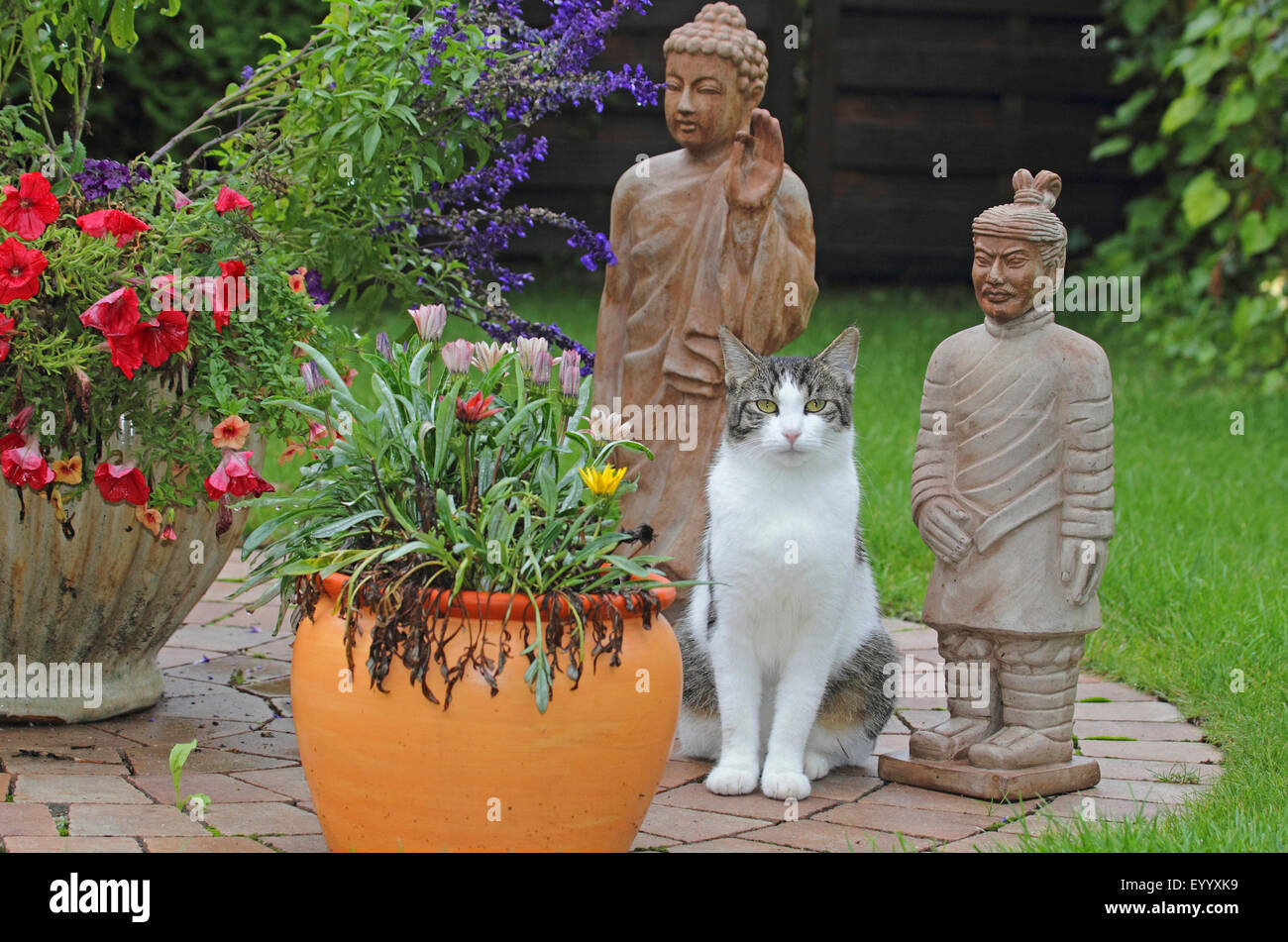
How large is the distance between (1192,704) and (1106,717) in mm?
242

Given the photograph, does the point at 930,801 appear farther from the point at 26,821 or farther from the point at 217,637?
the point at 217,637

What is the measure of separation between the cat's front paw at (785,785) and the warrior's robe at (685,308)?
76 cm

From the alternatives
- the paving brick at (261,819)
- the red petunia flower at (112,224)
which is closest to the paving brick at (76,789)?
the paving brick at (261,819)

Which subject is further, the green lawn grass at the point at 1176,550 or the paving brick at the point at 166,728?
the paving brick at the point at 166,728

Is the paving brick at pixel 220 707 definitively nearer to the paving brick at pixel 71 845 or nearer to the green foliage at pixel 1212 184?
the paving brick at pixel 71 845

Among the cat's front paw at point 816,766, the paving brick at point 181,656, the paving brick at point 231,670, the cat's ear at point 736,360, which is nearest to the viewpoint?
the cat's ear at point 736,360

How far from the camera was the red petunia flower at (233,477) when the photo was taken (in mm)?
3146

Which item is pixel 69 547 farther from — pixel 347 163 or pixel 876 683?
Answer: pixel 876 683

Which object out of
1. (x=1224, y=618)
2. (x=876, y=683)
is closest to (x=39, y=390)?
(x=876, y=683)

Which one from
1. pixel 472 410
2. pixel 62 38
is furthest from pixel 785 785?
pixel 62 38

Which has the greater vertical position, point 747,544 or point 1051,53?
point 1051,53

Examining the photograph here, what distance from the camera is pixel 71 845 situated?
8.92ft

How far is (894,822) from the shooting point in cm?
306

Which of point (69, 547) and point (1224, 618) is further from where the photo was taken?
point (1224, 618)
